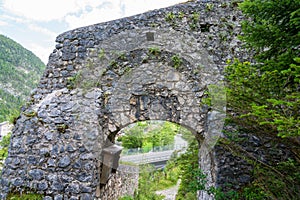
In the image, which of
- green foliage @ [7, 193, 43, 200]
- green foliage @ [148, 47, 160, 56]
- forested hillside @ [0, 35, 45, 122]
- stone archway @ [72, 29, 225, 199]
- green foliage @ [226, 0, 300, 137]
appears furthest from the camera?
forested hillside @ [0, 35, 45, 122]

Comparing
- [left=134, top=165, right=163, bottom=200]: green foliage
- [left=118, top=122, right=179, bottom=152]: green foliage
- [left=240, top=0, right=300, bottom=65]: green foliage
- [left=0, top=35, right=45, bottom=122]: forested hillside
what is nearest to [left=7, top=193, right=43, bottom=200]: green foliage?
[left=240, top=0, right=300, bottom=65]: green foliage

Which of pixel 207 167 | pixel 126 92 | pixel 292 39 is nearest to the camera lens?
pixel 292 39

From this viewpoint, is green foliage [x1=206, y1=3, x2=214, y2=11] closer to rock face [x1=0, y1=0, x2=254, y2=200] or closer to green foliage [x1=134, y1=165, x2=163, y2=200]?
rock face [x1=0, y1=0, x2=254, y2=200]

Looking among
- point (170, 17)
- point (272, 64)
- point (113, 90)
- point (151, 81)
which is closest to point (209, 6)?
point (170, 17)

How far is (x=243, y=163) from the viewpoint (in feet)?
12.2

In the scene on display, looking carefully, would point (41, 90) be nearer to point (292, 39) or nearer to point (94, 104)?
point (94, 104)

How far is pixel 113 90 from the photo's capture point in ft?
13.1

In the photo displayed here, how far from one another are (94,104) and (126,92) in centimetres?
52

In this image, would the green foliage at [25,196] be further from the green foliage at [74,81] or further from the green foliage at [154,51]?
the green foliage at [154,51]

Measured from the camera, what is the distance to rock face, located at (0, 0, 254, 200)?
3.71 m

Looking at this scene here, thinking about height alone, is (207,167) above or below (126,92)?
below

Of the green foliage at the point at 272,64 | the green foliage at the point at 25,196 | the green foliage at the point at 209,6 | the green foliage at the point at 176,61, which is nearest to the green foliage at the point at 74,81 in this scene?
the green foliage at the point at 176,61

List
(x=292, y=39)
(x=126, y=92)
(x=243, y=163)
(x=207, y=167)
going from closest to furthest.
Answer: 1. (x=292, y=39)
2. (x=243, y=163)
3. (x=126, y=92)
4. (x=207, y=167)

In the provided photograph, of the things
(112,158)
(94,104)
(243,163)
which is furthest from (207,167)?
(94,104)
